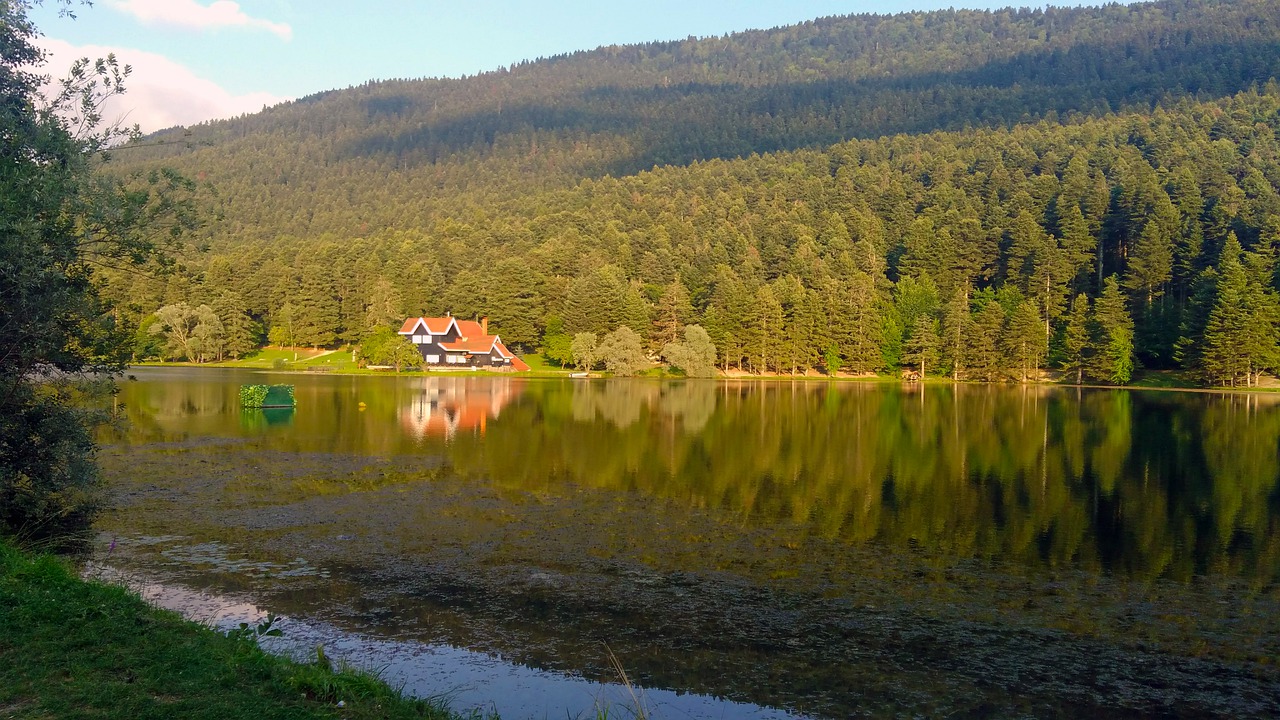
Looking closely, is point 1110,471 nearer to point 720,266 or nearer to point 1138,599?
point 1138,599

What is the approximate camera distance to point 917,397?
202ft

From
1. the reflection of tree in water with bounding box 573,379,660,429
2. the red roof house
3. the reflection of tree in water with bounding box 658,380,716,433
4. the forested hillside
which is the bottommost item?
the reflection of tree in water with bounding box 658,380,716,433

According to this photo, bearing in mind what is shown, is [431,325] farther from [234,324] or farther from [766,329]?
[766,329]

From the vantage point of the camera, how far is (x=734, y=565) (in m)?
14.0

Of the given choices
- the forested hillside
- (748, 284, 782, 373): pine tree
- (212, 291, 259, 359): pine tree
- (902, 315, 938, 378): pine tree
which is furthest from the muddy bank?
(212, 291, 259, 359): pine tree

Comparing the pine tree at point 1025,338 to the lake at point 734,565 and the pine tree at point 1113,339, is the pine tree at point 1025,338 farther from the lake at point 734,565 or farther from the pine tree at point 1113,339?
the lake at point 734,565

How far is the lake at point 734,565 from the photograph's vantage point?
9430mm

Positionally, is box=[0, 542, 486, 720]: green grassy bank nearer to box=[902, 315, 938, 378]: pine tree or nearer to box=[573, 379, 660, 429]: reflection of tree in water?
box=[573, 379, 660, 429]: reflection of tree in water

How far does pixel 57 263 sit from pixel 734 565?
39.7 feet

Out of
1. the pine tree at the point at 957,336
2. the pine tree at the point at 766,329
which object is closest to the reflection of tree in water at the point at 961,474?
the pine tree at the point at 957,336

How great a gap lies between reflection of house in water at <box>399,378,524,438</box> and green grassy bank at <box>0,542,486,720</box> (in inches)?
896

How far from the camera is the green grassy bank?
683 centimetres

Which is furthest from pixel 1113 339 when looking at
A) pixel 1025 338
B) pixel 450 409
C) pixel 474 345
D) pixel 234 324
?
pixel 234 324

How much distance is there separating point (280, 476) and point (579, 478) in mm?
7386
